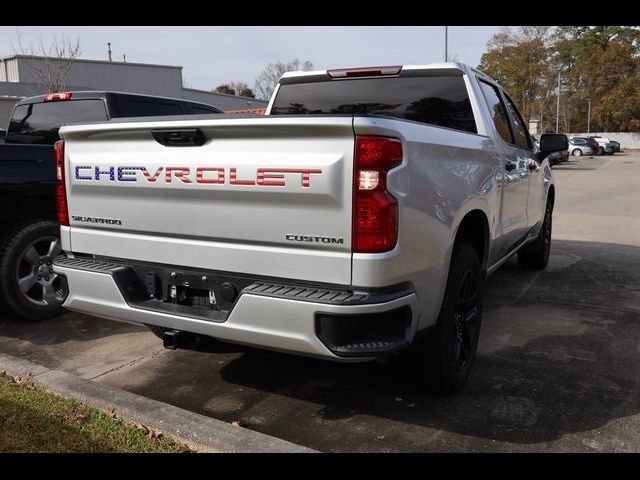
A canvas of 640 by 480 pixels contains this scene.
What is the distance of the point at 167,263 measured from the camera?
3248 mm

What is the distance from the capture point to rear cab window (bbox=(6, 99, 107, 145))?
579cm

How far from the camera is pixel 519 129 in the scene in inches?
218

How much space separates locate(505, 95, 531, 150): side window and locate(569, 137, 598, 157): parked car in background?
142 feet

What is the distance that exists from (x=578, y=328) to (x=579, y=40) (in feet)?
262

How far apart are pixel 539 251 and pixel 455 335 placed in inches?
147

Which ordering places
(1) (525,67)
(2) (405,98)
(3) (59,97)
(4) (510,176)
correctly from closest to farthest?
(2) (405,98) → (4) (510,176) → (3) (59,97) → (1) (525,67)

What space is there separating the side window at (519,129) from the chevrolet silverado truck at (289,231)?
144 centimetres

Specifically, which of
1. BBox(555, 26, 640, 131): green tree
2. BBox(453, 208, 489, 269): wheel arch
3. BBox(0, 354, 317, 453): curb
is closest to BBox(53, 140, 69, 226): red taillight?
BBox(0, 354, 317, 453): curb

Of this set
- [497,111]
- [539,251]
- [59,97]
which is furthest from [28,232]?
[539,251]

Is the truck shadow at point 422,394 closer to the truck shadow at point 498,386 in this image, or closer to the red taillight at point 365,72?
the truck shadow at point 498,386

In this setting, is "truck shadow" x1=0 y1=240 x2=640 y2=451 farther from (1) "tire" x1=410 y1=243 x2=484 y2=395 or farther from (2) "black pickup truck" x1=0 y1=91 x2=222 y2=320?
(2) "black pickup truck" x1=0 y1=91 x2=222 y2=320

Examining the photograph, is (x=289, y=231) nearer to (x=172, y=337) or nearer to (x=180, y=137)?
(x=180, y=137)

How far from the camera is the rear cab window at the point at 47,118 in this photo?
579cm
